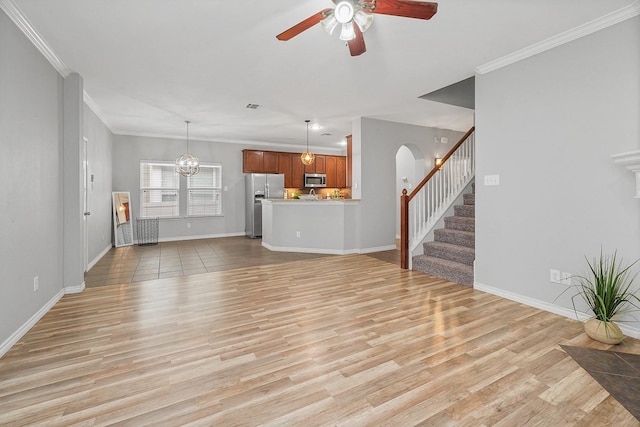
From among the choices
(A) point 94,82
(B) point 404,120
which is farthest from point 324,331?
(B) point 404,120

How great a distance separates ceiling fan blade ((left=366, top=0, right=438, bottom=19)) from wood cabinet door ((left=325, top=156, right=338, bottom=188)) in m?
7.44

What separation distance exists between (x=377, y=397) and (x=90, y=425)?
4.98 ft

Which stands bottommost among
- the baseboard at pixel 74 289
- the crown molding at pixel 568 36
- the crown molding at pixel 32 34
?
the baseboard at pixel 74 289

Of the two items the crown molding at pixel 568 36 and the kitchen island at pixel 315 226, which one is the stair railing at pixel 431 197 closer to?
the kitchen island at pixel 315 226

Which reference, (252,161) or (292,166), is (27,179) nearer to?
(252,161)

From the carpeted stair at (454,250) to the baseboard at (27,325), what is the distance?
4.52 meters

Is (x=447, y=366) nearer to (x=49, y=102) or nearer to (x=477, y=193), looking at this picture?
(x=477, y=193)

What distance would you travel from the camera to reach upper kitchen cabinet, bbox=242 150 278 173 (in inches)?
328

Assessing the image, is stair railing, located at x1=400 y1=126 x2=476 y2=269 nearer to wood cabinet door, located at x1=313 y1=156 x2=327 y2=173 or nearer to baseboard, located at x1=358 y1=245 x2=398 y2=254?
baseboard, located at x1=358 y1=245 x2=398 y2=254

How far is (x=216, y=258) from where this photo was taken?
5.53 m

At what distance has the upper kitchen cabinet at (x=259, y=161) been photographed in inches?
328

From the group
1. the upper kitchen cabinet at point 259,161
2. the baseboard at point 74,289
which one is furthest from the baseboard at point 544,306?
the upper kitchen cabinet at point 259,161

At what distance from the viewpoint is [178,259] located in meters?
5.47

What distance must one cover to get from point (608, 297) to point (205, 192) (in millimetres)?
7983
